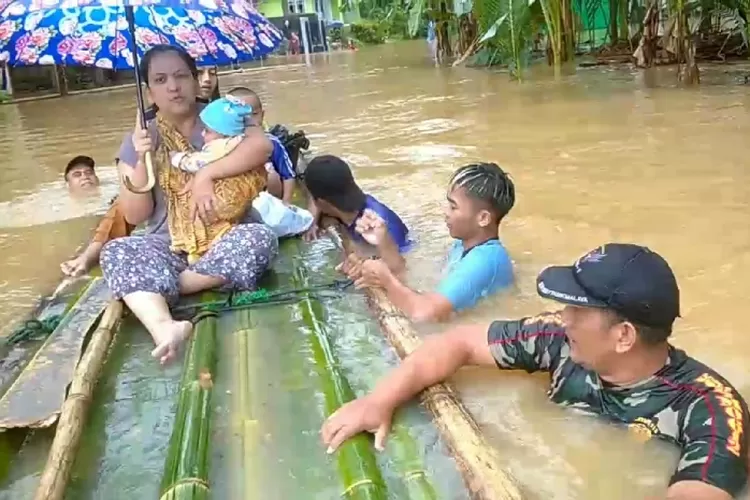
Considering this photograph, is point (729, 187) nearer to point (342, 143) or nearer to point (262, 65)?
point (342, 143)

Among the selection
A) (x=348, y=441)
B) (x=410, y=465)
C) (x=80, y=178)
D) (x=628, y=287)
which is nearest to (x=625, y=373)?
(x=628, y=287)

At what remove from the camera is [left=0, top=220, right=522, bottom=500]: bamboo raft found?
223 centimetres

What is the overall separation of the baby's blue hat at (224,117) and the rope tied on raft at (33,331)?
1033mm

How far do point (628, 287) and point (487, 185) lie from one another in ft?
4.48

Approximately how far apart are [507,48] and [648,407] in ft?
31.2

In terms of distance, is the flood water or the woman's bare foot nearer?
the flood water

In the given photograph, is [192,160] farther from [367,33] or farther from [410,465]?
[367,33]

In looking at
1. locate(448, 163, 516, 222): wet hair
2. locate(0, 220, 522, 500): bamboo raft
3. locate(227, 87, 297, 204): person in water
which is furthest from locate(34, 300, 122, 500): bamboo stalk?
locate(227, 87, 297, 204): person in water

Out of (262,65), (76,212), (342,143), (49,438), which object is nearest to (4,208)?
(76,212)

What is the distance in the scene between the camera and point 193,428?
249 centimetres

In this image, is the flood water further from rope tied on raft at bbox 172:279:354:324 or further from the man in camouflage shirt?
rope tied on raft at bbox 172:279:354:324

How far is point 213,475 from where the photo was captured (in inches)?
92.0

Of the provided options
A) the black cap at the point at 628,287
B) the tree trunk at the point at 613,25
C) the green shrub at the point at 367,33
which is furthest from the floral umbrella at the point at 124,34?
the green shrub at the point at 367,33

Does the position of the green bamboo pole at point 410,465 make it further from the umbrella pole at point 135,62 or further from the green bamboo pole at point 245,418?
the umbrella pole at point 135,62
